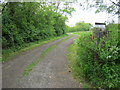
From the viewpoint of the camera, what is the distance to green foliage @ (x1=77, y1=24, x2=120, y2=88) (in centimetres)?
270

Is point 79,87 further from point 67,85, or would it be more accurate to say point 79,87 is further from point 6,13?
point 6,13

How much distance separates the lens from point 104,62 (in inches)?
115

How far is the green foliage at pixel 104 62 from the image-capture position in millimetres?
2697

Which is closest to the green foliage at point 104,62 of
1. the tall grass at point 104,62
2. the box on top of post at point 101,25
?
the tall grass at point 104,62

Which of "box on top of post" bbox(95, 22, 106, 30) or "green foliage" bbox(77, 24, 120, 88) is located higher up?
"box on top of post" bbox(95, 22, 106, 30)

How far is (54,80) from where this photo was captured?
3.30 m

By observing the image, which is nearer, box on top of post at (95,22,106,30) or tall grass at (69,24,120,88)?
tall grass at (69,24,120,88)

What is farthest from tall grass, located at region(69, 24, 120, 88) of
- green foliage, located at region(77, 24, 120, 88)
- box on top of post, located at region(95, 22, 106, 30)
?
box on top of post, located at region(95, 22, 106, 30)

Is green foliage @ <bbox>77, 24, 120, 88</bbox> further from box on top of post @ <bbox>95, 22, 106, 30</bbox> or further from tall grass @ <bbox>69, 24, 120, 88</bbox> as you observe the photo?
box on top of post @ <bbox>95, 22, 106, 30</bbox>

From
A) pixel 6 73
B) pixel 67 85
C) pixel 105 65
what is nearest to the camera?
pixel 105 65

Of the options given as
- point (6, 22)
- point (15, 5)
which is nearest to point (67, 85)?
point (6, 22)

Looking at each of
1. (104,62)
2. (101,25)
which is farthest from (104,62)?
(101,25)

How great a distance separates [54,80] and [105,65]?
1749 millimetres

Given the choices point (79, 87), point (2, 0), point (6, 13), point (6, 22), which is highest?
point (2, 0)
